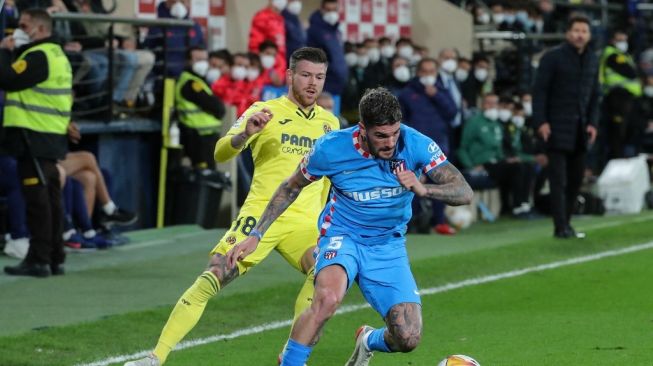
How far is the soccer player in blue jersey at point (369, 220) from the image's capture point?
26.2ft

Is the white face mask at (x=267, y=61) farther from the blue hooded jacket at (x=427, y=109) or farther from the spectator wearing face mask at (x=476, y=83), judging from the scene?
the spectator wearing face mask at (x=476, y=83)

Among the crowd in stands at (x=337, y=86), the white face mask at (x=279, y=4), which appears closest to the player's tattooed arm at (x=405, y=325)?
the crowd in stands at (x=337, y=86)

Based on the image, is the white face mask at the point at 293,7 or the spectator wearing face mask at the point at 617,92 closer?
the white face mask at the point at 293,7

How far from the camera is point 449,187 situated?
8.05m

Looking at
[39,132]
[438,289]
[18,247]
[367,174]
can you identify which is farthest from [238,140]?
[18,247]

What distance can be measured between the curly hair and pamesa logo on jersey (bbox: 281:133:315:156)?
183 cm

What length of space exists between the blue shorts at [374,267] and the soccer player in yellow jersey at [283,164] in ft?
3.11

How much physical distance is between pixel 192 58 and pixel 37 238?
4.76 m

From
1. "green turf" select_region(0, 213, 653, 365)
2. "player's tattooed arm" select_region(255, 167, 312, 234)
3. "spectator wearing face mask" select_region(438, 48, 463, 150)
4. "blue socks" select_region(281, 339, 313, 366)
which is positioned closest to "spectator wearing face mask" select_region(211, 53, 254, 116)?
"green turf" select_region(0, 213, 653, 365)

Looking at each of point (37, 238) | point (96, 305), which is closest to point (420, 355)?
point (96, 305)

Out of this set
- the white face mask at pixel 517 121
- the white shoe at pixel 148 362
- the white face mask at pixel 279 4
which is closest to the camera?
the white shoe at pixel 148 362

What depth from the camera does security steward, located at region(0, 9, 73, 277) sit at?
13.1 meters

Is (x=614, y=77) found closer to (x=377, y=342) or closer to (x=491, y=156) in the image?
(x=491, y=156)

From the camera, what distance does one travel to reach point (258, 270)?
14391mm
